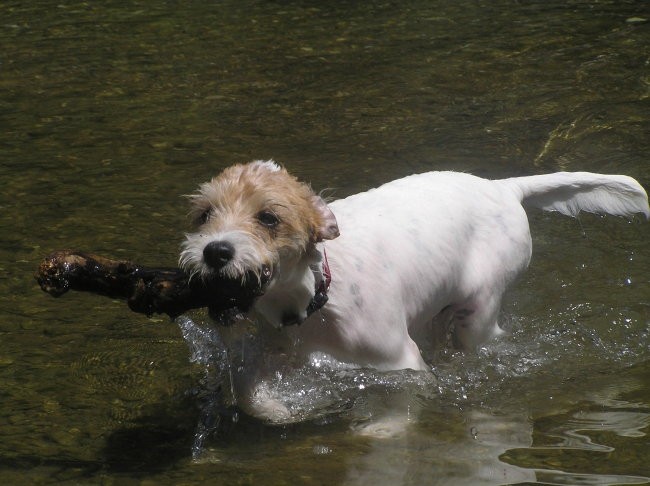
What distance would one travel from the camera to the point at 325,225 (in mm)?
4762

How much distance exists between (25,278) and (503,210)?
2.93 metres

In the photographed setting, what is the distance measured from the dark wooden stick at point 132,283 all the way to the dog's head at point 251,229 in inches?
5.5

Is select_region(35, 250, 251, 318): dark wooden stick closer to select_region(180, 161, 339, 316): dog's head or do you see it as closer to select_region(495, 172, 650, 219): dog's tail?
select_region(180, 161, 339, 316): dog's head

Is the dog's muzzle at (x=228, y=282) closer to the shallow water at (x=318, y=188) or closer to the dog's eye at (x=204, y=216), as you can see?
the dog's eye at (x=204, y=216)

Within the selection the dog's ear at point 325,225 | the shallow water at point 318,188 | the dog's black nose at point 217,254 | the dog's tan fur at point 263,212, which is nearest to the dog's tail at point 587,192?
the shallow water at point 318,188

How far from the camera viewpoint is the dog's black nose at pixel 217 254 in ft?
13.8

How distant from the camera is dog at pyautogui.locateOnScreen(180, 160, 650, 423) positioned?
4473mm

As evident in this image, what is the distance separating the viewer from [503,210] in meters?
5.92

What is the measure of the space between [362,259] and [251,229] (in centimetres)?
92

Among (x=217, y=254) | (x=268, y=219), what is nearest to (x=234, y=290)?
(x=217, y=254)

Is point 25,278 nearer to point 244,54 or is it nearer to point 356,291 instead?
point 356,291

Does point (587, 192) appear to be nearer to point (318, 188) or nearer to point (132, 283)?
point (318, 188)

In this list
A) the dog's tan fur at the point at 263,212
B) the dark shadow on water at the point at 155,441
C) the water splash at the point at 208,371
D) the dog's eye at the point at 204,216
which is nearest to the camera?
the dog's tan fur at the point at 263,212

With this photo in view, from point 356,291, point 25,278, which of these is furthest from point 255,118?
point 356,291
